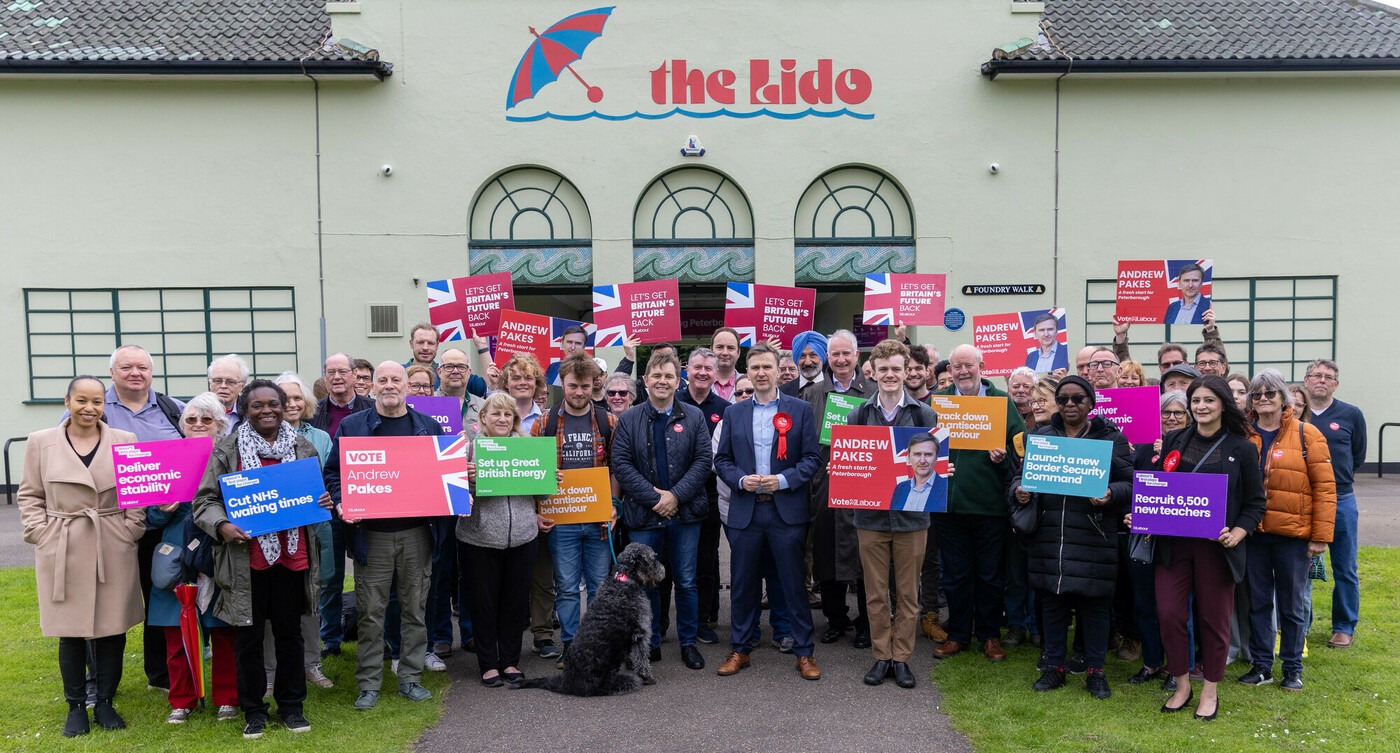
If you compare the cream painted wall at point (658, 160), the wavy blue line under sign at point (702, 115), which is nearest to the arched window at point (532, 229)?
the cream painted wall at point (658, 160)

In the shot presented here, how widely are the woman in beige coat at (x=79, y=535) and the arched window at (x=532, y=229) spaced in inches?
395

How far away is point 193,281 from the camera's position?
1467cm

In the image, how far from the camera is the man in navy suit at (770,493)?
6.18 metres

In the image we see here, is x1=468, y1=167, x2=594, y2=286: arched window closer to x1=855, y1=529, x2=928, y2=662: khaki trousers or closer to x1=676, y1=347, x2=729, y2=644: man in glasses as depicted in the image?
x1=676, y1=347, x2=729, y2=644: man in glasses

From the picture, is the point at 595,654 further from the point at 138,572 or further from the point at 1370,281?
the point at 1370,281

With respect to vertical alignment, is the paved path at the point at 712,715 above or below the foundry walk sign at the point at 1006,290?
below

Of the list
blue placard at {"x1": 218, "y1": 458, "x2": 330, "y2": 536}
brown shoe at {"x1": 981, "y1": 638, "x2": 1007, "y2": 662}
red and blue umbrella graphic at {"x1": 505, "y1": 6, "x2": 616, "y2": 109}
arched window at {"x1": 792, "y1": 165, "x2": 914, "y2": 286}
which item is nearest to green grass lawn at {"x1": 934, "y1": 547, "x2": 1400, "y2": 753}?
brown shoe at {"x1": 981, "y1": 638, "x2": 1007, "y2": 662}

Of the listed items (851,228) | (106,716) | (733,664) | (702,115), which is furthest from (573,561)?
(851,228)

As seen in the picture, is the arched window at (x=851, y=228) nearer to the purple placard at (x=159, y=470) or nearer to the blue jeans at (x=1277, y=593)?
the blue jeans at (x=1277, y=593)

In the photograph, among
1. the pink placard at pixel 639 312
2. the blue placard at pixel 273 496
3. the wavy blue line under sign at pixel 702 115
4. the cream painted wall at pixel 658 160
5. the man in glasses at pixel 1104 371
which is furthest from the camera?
the wavy blue line under sign at pixel 702 115

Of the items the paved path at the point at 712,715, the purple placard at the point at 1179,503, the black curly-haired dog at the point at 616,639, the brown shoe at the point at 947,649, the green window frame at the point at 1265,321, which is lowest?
the paved path at the point at 712,715

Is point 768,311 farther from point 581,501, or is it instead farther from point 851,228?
point 851,228

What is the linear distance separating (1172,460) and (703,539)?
3.29 m

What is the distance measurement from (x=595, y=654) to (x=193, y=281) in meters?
12.1
